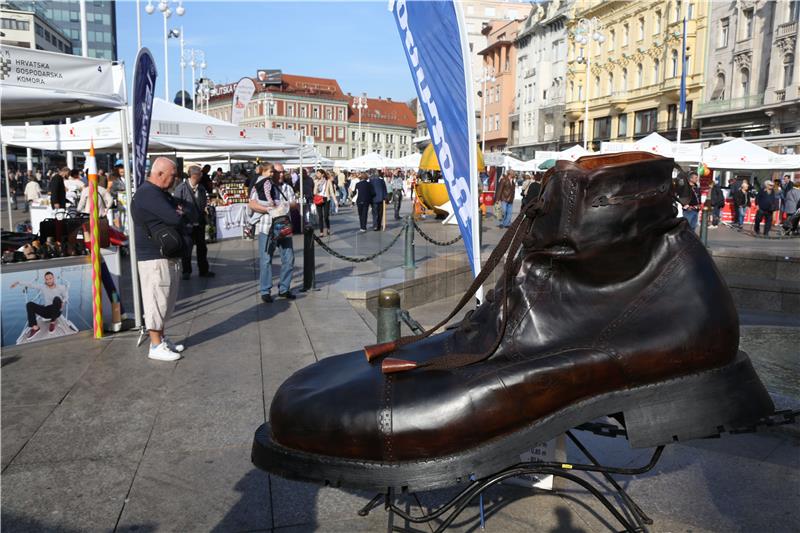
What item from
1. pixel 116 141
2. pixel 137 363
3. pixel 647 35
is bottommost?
pixel 137 363

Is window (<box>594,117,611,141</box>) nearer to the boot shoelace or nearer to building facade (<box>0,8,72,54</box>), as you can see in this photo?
building facade (<box>0,8,72,54</box>)

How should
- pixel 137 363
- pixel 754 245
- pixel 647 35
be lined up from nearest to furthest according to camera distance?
pixel 137 363
pixel 754 245
pixel 647 35

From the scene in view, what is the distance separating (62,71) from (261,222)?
335cm

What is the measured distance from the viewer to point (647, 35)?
51.8 meters

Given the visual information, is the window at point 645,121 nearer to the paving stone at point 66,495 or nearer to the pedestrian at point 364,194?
the pedestrian at point 364,194

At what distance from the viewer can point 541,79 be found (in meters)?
70.2

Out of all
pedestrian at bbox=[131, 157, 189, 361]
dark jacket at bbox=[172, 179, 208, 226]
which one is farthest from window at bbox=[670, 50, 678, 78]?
pedestrian at bbox=[131, 157, 189, 361]

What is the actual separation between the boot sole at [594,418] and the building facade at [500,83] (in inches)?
3053

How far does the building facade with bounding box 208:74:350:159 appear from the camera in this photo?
115062 mm

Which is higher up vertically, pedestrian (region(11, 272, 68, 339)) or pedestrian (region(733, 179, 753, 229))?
pedestrian (region(733, 179, 753, 229))

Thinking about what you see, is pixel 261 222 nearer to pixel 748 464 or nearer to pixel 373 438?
pixel 748 464

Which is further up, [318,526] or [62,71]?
[62,71]

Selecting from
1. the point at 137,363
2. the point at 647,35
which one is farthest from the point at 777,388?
the point at 647,35

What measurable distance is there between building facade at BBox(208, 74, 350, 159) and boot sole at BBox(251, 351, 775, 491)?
370ft
